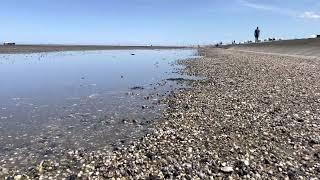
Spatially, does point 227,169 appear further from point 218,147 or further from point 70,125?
point 70,125

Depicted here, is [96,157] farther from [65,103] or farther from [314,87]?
[314,87]

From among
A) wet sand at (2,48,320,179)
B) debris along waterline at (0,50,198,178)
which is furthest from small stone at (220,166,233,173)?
debris along waterline at (0,50,198,178)

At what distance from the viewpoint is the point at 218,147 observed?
16.5m

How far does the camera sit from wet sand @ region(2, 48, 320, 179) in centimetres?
1394

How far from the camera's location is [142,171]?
45.8ft

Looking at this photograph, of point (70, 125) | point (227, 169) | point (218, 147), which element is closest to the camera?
point (227, 169)

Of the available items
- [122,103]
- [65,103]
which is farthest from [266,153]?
[65,103]

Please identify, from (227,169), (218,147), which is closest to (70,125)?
(218,147)

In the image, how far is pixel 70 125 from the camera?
21641 mm

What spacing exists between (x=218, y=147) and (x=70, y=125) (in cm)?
859

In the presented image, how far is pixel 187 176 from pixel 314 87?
22.2 m

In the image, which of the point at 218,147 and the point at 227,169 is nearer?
the point at 227,169

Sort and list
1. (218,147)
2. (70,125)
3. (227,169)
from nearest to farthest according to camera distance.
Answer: (227,169) → (218,147) → (70,125)

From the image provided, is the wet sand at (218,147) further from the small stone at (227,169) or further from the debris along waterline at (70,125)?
the debris along waterline at (70,125)
